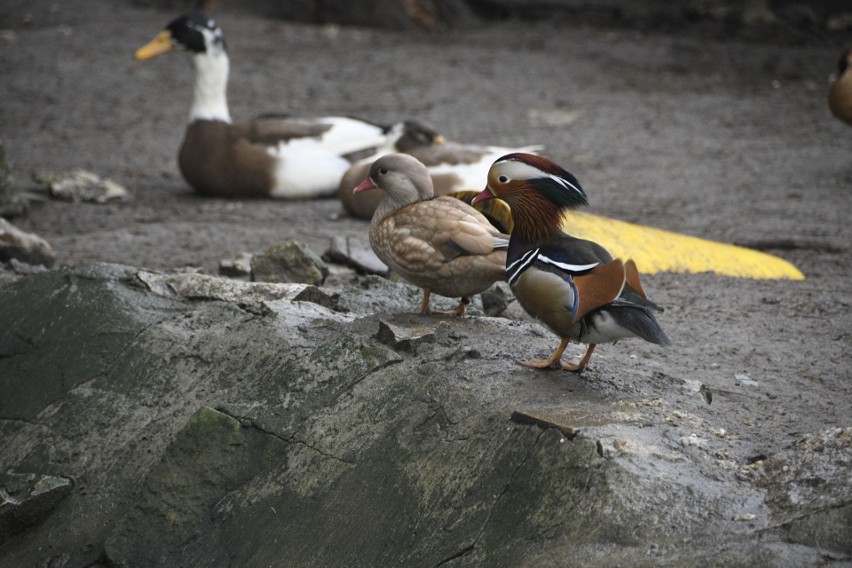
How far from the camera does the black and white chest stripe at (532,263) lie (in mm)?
3105

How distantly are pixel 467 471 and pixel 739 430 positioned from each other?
0.81m

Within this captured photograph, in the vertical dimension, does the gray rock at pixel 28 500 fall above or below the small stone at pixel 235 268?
below

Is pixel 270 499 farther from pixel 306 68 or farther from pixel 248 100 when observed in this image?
pixel 306 68

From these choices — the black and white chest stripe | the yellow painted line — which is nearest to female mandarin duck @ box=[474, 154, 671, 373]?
the black and white chest stripe

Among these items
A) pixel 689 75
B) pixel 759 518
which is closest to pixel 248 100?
pixel 689 75

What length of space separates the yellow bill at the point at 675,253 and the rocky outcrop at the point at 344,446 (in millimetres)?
1541

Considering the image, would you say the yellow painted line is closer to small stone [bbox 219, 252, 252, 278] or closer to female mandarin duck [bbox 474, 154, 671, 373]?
small stone [bbox 219, 252, 252, 278]

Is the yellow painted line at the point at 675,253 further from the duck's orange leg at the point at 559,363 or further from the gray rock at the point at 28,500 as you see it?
the gray rock at the point at 28,500

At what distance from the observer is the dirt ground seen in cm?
422

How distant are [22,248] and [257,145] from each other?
2.74 m

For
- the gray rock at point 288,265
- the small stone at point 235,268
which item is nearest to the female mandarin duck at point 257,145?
the small stone at point 235,268

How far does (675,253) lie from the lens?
563cm

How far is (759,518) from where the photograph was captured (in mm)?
2592

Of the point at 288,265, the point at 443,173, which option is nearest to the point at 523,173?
the point at 288,265
